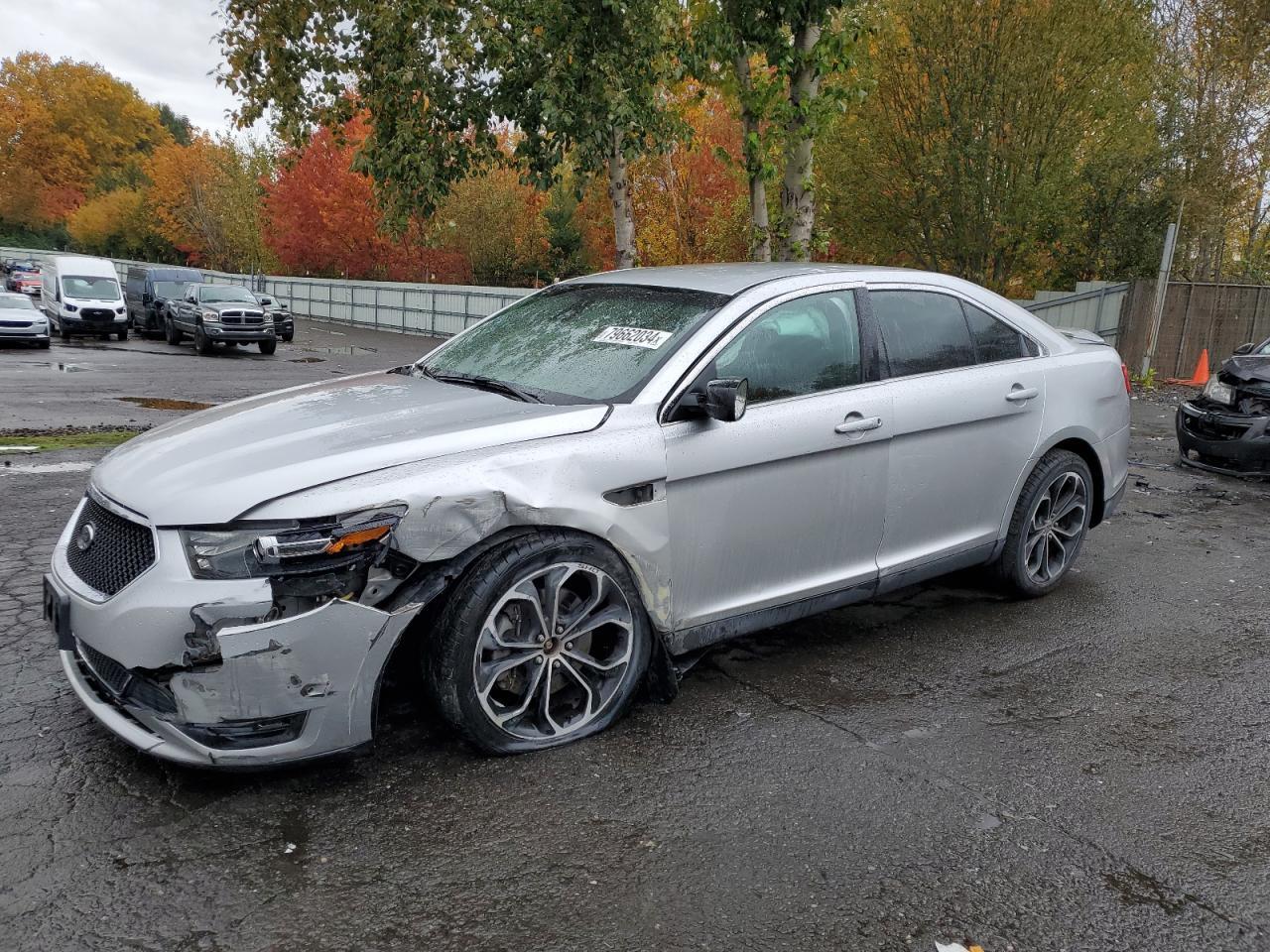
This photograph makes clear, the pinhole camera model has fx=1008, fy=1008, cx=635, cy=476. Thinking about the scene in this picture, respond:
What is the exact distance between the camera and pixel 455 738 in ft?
11.6

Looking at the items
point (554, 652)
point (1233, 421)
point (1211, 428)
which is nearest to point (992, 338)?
point (554, 652)

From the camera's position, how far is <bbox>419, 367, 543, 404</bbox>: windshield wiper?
3.82m

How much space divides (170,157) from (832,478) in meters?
64.7

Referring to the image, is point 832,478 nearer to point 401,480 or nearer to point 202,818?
point 401,480

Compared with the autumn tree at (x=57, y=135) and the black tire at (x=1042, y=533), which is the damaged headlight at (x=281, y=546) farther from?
the autumn tree at (x=57, y=135)

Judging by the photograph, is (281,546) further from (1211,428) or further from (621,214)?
(621,214)

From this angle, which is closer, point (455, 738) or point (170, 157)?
point (455, 738)

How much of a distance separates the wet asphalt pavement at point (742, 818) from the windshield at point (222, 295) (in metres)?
20.9

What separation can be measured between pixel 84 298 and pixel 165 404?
15.1 meters

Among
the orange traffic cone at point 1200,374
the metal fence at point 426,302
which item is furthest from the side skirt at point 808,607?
the metal fence at point 426,302

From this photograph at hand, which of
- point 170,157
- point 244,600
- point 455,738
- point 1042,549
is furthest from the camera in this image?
point 170,157

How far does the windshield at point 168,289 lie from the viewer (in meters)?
26.7

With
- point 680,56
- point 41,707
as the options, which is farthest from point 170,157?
point 41,707

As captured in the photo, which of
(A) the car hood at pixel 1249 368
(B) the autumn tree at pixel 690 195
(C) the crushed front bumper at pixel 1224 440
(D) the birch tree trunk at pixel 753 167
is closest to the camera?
(C) the crushed front bumper at pixel 1224 440
